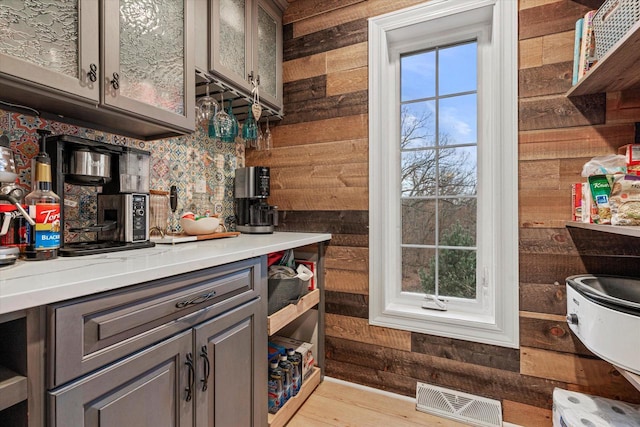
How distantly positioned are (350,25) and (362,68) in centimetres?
30

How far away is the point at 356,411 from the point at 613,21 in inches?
81.3

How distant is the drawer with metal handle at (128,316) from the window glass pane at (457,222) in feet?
4.15

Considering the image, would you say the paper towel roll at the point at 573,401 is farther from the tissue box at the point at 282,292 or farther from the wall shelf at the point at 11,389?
the wall shelf at the point at 11,389

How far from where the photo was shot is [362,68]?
1900mm

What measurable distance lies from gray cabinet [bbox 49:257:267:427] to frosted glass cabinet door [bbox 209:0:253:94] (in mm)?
995

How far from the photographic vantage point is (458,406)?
5.31ft

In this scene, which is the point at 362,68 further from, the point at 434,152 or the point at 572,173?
the point at 572,173

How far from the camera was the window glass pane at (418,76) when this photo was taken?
6.21 ft

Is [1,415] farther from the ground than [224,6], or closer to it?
closer to it

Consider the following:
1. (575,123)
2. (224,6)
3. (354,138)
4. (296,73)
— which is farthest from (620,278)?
(224,6)

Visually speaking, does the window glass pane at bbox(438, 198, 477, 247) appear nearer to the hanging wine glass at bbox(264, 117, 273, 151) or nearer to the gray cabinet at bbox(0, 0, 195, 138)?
the hanging wine glass at bbox(264, 117, 273, 151)

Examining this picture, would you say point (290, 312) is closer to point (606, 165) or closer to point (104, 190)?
point (104, 190)

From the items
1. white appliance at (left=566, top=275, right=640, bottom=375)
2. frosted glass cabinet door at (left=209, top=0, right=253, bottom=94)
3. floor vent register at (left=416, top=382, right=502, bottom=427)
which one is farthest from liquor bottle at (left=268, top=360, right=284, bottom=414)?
frosted glass cabinet door at (left=209, top=0, right=253, bottom=94)

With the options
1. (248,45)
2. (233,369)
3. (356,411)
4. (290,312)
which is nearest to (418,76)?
(248,45)
